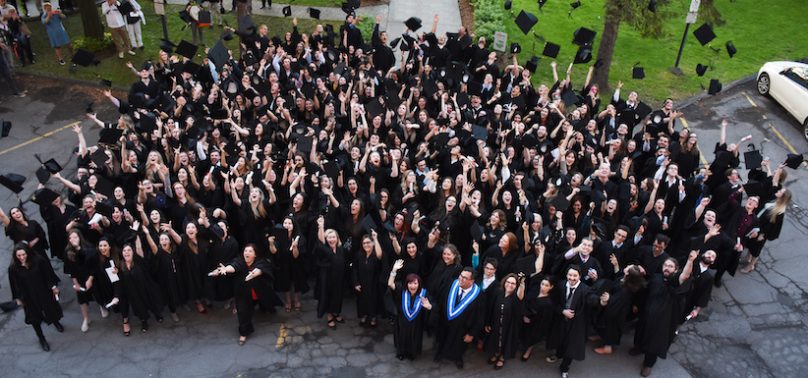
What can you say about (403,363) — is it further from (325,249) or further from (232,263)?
(232,263)

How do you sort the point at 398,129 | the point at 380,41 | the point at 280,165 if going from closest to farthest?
the point at 280,165 → the point at 398,129 → the point at 380,41

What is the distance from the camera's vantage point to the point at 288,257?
861 cm

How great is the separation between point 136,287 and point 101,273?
19.4 inches

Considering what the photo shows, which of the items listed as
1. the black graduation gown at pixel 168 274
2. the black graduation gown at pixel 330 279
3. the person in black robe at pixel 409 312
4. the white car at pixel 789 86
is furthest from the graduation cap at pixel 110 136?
the white car at pixel 789 86

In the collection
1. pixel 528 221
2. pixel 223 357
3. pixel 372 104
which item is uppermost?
pixel 372 104

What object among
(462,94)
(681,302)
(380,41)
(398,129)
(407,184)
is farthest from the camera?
(380,41)

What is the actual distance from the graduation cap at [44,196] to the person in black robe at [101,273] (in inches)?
43.9

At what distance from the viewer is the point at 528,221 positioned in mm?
8547

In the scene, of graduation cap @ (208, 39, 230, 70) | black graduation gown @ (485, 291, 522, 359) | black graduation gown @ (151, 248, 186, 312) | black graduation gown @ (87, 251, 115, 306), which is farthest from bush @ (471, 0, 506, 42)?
black graduation gown @ (87, 251, 115, 306)

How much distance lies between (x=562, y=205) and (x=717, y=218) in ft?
8.04

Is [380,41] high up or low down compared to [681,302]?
up

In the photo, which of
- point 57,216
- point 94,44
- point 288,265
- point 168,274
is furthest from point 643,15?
point 94,44

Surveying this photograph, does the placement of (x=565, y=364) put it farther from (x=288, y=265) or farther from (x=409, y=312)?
(x=288, y=265)

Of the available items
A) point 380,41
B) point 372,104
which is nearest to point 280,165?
point 372,104
